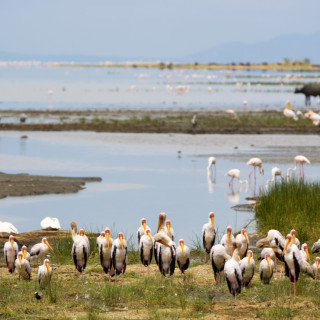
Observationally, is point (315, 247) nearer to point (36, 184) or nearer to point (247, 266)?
point (247, 266)

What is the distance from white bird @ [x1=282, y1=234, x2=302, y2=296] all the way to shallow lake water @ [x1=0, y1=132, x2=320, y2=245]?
5.08 m

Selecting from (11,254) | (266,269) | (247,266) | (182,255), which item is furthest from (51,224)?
(247,266)

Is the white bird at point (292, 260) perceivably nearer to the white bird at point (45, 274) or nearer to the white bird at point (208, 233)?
the white bird at point (208, 233)

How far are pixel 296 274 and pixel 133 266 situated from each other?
3.32 metres

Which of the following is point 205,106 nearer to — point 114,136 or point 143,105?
point 143,105

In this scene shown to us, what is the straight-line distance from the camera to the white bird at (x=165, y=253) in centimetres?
1146

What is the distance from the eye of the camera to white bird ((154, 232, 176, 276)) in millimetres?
11461

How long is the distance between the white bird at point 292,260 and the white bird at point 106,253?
2.37 metres

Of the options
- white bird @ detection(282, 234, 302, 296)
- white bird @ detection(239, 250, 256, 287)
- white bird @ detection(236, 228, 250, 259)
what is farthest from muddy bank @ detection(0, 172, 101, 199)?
white bird @ detection(282, 234, 302, 296)

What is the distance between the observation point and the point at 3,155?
99.4 ft

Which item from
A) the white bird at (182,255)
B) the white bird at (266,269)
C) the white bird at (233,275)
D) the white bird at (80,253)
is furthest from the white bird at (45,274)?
the white bird at (266,269)

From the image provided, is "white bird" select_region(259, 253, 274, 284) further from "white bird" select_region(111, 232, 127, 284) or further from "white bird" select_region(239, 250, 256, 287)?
"white bird" select_region(111, 232, 127, 284)

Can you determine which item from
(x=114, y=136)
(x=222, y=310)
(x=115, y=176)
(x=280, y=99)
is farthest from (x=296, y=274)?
(x=280, y=99)

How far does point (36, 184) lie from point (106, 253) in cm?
1135
